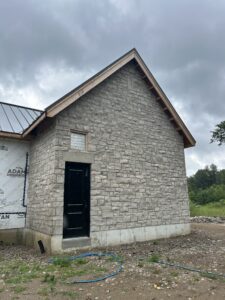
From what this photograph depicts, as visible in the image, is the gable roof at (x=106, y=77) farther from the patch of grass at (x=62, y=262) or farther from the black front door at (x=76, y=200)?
the patch of grass at (x=62, y=262)

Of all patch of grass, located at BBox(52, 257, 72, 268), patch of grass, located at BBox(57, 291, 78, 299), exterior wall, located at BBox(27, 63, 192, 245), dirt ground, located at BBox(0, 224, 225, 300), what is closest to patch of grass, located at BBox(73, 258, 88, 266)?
dirt ground, located at BBox(0, 224, 225, 300)

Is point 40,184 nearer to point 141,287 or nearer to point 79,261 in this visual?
point 79,261

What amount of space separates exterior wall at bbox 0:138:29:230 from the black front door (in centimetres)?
222

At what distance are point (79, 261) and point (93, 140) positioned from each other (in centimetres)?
383

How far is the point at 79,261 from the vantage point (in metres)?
6.03

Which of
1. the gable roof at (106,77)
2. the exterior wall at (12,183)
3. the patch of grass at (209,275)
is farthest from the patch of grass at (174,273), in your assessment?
the exterior wall at (12,183)

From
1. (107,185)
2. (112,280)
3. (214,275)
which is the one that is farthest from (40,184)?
(214,275)

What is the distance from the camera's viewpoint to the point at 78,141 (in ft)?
26.7

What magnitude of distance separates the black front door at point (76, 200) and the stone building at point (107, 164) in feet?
0.10

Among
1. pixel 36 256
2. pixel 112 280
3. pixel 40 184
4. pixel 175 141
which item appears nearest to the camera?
pixel 112 280

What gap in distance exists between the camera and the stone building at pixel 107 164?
7.50 m

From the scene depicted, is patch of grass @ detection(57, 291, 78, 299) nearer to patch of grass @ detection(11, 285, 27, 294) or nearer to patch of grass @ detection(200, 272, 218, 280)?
patch of grass @ detection(11, 285, 27, 294)

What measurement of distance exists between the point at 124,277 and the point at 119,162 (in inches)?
177

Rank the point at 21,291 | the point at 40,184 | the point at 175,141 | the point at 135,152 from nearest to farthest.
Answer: the point at 21,291 < the point at 40,184 < the point at 135,152 < the point at 175,141
